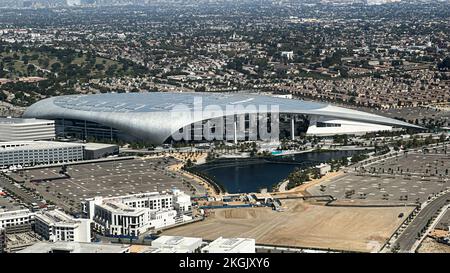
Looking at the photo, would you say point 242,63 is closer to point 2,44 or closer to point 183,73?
point 183,73

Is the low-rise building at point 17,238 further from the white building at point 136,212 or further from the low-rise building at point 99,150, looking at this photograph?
the low-rise building at point 99,150

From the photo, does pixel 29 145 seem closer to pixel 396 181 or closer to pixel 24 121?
pixel 24 121

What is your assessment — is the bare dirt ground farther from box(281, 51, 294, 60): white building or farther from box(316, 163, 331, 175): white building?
box(281, 51, 294, 60): white building

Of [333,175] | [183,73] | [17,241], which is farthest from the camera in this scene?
[183,73]

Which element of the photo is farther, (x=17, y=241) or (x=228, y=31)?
(x=228, y=31)

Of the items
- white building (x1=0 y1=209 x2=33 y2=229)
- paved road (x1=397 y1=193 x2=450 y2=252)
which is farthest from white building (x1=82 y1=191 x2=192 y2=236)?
paved road (x1=397 y1=193 x2=450 y2=252)

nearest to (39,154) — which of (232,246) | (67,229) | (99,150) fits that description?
(99,150)
